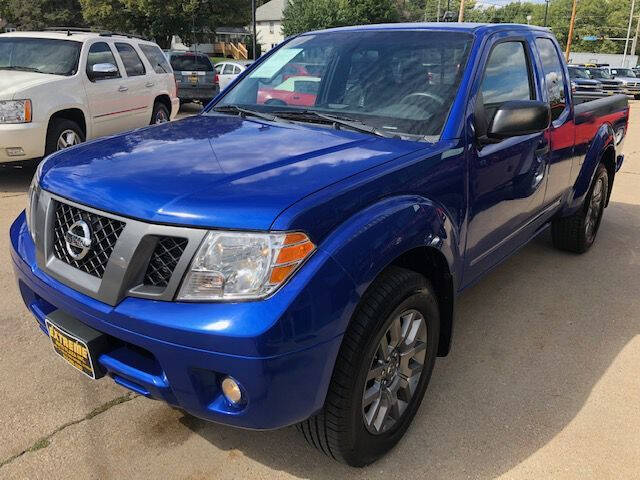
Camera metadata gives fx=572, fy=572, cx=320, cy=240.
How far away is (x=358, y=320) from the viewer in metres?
2.05

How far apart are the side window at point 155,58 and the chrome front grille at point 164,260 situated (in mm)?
8055

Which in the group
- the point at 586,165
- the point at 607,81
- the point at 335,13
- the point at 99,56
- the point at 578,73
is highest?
the point at 335,13

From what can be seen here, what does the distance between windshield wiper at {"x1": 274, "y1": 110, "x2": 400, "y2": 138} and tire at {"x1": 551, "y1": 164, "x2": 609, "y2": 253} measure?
8.54 feet

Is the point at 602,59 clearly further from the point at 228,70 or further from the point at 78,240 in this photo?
the point at 78,240

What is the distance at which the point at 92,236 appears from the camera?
6.75 feet

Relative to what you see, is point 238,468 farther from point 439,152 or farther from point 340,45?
point 340,45

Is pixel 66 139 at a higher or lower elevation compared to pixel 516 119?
lower

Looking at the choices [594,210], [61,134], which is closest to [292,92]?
[594,210]

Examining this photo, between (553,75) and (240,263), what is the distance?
302 centimetres

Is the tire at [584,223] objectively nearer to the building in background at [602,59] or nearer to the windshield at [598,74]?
the windshield at [598,74]

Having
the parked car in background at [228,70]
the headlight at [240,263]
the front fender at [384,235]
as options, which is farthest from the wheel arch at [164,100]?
the parked car in background at [228,70]

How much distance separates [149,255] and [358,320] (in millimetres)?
761

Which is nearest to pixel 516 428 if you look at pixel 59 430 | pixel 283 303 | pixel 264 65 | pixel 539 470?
pixel 539 470

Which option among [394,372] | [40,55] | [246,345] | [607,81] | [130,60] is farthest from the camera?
[607,81]
